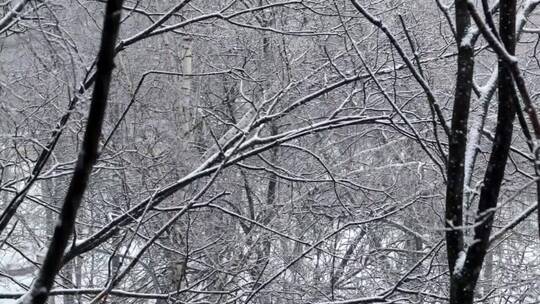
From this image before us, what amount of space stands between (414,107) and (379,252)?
2.21 metres

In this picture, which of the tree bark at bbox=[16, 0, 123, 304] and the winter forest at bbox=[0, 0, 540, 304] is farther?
the winter forest at bbox=[0, 0, 540, 304]

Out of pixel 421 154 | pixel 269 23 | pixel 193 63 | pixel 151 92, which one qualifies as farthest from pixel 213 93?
pixel 421 154

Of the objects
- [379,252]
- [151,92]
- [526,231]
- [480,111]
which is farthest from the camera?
[526,231]

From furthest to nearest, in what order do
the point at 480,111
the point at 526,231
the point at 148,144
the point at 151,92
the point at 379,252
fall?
1. the point at 526,231
2. the point at 379,252
3. the point at 151,92
4. the point at 148,144
5. the point at 480,111

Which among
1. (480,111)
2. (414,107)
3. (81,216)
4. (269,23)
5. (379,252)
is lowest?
(480,111)

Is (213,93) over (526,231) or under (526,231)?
over

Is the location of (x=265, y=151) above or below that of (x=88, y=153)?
above

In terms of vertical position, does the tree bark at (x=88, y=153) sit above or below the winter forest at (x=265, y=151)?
below

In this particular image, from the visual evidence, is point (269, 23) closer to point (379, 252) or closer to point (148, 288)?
point (379, 252)

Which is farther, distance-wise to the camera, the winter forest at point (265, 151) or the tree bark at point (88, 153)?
the winter forest at point (265, 151)

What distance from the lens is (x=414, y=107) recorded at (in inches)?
365

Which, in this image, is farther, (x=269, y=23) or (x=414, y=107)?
(x=414, y=107)

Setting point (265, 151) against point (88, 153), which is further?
point (265, 151)

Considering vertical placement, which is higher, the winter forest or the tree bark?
the winter forest
